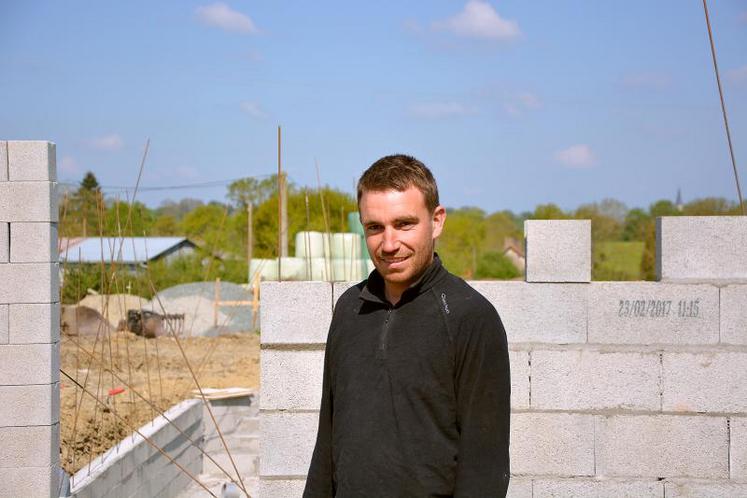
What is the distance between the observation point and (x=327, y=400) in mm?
2326

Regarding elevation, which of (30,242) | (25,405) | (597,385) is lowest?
(25,405)

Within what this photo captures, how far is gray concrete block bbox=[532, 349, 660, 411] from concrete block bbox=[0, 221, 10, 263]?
9.23 feet

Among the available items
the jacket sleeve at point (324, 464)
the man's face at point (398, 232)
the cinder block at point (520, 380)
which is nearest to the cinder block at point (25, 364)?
the cinder block at point (520, 380)

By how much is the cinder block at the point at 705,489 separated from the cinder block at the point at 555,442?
425 mm

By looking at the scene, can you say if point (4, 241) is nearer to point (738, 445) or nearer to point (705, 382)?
point (705, 382)

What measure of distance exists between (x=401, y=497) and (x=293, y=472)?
2.64m

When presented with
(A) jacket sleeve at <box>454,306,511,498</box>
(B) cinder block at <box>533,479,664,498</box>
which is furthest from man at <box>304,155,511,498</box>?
(B) cinder block at <box>533,479,664,498</box>

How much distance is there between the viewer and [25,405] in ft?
15.0

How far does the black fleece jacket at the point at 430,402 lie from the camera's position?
2.02 m

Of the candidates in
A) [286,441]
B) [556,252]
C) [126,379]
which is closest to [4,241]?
[286,441]

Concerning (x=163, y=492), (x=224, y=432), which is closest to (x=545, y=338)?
(x=163, y=492)

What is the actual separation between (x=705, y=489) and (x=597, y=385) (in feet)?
2.48

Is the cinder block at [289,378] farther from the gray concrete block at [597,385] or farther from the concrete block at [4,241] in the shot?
the concrete block at [4,241]

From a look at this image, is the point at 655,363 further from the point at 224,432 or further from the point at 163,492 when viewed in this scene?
the point at 224,432
